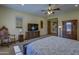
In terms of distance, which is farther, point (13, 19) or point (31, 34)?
point (31, 34)

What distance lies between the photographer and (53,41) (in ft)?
5.93

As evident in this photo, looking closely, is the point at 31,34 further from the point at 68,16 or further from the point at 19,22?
the point at 68,16

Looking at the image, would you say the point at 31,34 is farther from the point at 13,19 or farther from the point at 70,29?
the point at 70,29

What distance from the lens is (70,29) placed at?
1.88 m

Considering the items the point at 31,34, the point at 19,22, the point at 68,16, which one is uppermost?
the point at 68,16

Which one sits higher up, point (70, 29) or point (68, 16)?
point (68, 16)

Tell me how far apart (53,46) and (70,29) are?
471 mm

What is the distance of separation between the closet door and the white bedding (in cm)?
9

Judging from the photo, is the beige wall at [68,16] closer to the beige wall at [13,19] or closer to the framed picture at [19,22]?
the beige wall at [13,19]

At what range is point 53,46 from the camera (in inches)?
67.7

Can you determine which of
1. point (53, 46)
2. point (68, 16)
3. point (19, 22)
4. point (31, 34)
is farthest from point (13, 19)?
point (68, 16)

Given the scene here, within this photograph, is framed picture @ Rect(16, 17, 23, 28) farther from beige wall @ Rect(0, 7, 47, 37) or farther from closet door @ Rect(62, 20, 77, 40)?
closet door @ Rect(62, 20, 77, 40)
